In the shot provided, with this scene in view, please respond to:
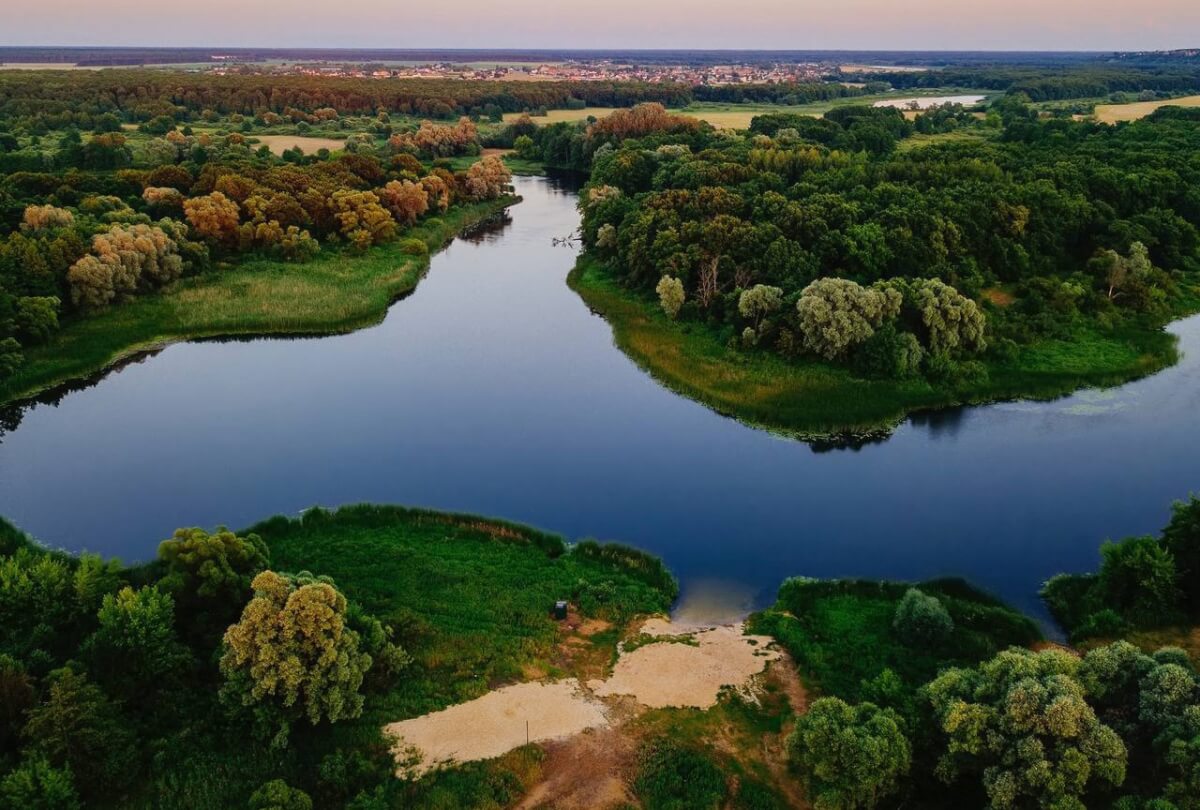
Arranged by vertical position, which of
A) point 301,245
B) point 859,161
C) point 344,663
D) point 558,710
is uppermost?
point 859,161

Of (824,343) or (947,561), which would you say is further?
(824,343)

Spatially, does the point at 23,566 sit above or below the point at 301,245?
below

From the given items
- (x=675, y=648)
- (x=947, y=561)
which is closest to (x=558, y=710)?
(x=675, y=648)

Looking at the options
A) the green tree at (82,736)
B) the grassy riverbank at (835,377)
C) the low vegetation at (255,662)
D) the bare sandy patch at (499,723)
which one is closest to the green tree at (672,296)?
the grassy riverbank at (835,377)

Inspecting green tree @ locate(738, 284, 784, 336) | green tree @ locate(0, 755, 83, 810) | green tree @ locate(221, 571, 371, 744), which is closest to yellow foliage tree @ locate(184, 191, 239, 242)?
green tree @ locate(738, 284, 784, 336)

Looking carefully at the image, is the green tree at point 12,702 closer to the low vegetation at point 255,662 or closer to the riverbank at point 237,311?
the low vegetation at point 255,662

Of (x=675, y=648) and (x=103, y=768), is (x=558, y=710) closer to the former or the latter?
(x=675, y=648)

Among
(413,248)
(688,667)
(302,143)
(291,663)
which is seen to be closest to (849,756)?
(688,667)
